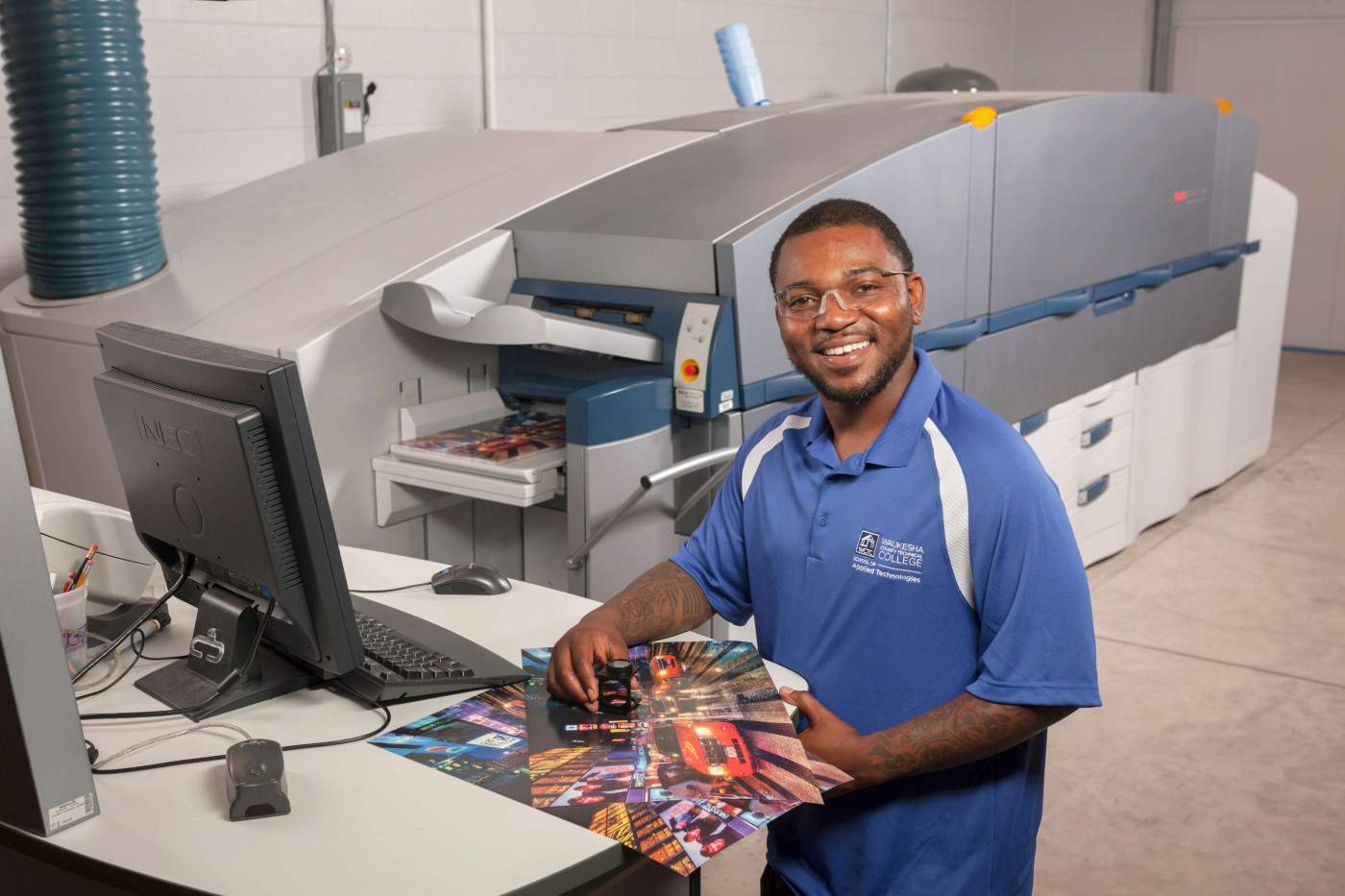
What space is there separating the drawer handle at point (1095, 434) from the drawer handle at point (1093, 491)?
137mm

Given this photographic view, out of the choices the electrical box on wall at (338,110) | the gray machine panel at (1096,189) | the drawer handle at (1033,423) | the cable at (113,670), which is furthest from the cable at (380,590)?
the electrical box on wall at (338,110)

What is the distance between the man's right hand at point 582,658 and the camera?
1316 mm

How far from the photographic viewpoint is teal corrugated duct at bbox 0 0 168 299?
2.38m

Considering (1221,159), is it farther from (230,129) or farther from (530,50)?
(230,129)

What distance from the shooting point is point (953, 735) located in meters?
1.24

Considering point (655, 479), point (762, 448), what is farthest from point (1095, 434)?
point (762, 448)

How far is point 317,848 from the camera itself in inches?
42.1

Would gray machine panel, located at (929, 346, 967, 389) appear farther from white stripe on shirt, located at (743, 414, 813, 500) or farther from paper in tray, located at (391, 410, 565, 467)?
white stripe on shirt, located at (743, 414, 813, 500)

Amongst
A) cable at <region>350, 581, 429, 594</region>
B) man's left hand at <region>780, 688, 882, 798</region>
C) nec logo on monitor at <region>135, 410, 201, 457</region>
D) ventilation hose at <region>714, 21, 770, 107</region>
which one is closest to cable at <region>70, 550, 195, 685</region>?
nec logo on monitor at <region>135, 410, 201, 457</region>

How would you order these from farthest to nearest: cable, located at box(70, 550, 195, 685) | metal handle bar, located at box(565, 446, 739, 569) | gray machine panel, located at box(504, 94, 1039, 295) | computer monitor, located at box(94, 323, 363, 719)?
gray machine panel, located at box(504, 94, 1039, 295)
metal handle bar, located at box(565, 446, 739, 569)
cable, located at box(70, 550, 195, 685)
computer monitor, located at box(94, 323, 363, 719)

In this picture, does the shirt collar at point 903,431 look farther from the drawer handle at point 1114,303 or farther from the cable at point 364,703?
the drawer handle at point 1114,303

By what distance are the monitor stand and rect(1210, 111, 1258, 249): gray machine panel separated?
12.3 ft

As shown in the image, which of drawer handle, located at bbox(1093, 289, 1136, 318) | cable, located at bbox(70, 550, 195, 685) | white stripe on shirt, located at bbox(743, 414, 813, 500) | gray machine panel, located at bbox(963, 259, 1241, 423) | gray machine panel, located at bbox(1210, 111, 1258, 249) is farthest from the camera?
gray machine panel, located at bbox(1210, 111, 1258, 249)

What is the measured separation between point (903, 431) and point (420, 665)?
2.08 feet
